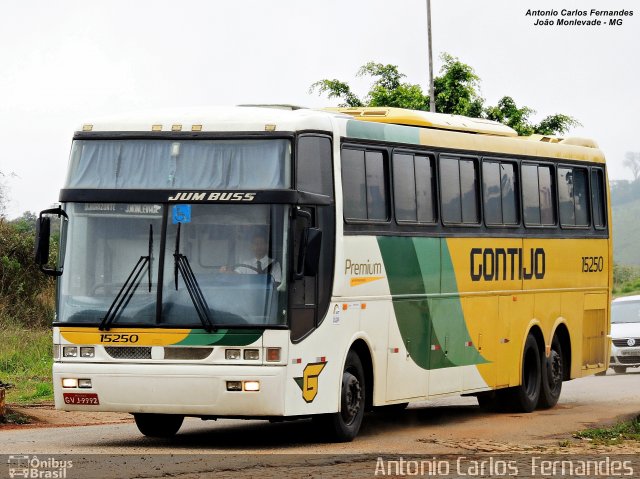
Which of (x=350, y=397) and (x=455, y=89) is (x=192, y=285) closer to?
(x=350, y=397)

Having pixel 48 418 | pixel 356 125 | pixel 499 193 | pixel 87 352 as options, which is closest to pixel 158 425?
pixel 87 352

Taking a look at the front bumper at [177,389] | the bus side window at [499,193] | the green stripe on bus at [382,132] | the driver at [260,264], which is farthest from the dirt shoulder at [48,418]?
the bus side window at [499,193]

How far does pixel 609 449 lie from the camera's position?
15164mm

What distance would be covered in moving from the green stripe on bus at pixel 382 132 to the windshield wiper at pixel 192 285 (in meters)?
2.57

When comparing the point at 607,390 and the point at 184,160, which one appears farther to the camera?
the point at 607,390

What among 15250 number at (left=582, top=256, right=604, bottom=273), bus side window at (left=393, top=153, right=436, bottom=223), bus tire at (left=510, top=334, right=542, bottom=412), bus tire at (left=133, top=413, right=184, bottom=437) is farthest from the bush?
bus tire at (left=133, top=413, right=184, bottom=437)

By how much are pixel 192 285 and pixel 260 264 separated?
0.72 metres

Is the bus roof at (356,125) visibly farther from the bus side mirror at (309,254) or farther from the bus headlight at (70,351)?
the bus headlight at (70,351)

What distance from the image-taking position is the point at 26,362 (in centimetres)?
2827

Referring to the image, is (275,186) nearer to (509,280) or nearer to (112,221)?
(112,221)

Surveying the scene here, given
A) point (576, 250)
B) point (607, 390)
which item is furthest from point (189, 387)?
point (607, 390)

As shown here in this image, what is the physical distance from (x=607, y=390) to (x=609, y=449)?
35.8 feet

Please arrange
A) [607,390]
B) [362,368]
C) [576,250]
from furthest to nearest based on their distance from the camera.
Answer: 1. [607,390]
2. [576,250]
3. [362,368]

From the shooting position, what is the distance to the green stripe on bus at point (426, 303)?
17859 millimetres
